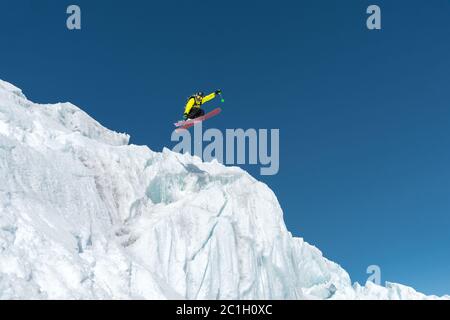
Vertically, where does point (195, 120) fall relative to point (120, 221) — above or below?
above

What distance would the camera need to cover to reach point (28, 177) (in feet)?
123

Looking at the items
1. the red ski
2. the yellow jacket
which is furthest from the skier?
the red ski

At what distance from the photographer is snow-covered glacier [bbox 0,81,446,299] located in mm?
32438

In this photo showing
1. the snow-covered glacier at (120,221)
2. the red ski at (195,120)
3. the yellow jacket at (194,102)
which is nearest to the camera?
the snow-covered glacier at (120,221)

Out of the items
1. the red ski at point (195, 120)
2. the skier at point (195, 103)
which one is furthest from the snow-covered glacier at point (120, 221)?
the skier at point (195, 103)

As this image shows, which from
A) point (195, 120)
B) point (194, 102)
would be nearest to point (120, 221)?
point (195, 120)

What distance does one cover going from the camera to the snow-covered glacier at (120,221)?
106 ft

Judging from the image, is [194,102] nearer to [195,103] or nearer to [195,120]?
[195,103]

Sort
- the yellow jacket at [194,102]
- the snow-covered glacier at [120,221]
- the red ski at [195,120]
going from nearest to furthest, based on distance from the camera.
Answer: the snow-covered glacier at [120,221] < the yellow jacket at [194,102] < the red ski at [195,120]

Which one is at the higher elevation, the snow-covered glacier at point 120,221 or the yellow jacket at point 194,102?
the yellow jacket at point 194,102

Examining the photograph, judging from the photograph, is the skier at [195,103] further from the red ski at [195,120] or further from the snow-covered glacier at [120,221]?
the snow-covered glacier at [120,221]

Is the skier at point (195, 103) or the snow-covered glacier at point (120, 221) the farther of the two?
the skier at point (195, 103)

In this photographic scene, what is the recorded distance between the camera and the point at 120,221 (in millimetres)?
43312
